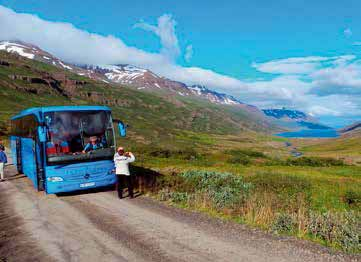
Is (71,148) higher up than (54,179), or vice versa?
(71,148)

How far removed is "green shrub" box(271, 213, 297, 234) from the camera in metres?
11.7

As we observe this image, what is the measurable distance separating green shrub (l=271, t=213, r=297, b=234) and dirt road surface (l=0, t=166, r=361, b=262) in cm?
72

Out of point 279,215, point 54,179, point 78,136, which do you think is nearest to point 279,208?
point 279,215

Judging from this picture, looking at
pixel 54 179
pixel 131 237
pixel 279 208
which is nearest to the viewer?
pixel 131 237

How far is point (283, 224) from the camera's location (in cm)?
1199

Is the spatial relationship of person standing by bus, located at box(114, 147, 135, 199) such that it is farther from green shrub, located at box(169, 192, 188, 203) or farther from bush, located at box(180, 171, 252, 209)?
bush, located at box(180, 171, 252, 209)

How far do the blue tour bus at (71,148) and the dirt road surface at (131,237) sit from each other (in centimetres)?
196

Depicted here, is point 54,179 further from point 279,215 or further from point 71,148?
point 279,215

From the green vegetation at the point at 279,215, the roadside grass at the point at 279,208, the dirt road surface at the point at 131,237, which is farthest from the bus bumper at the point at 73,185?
the green vegetation at the point at 279,215

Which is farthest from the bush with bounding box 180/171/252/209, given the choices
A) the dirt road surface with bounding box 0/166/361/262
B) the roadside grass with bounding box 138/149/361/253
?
the dirt road surface with bounding box 0/166/361/262

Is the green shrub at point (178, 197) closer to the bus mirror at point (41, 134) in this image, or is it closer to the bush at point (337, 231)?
the bush at point (337, 231)

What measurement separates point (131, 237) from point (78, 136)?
8379mm

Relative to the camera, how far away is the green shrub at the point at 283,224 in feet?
38.5

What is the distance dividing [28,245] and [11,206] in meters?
6.31
